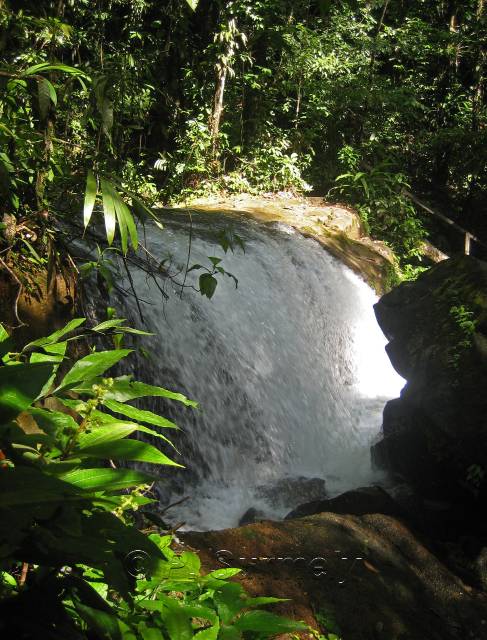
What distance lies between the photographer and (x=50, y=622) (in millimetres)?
824

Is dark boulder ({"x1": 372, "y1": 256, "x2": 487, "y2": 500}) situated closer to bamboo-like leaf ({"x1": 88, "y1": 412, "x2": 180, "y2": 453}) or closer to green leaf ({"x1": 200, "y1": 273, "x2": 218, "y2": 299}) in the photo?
green leaf ({"x1": 200, "y1": 273, "x2": 218, "y2": 299})

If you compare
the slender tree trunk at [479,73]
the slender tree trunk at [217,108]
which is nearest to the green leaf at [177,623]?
the slender tree trunk at [217,108]

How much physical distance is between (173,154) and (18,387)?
1232 cm

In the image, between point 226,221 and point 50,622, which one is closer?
point 50,622

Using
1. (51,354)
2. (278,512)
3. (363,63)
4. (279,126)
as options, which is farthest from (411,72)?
(51,354)

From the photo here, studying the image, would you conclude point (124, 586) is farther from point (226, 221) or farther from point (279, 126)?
point (279, 126)

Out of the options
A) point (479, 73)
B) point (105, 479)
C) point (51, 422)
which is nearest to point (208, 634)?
point (105, 479)

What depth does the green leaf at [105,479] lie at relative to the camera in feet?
3.15

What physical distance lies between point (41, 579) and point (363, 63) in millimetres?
15109

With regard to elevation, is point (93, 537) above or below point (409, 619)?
above

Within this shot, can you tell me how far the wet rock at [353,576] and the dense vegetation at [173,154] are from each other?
77cm

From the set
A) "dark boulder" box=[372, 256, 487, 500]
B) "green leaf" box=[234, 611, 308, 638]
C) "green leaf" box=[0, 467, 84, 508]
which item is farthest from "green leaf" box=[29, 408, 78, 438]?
"dark boulder" box=[372, 256, 487, 500]

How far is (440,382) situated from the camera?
5449 mm

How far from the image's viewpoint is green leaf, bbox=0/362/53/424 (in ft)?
2.85
